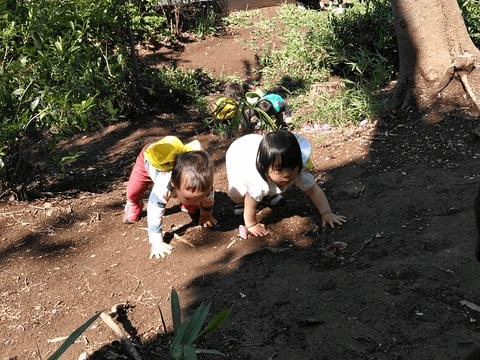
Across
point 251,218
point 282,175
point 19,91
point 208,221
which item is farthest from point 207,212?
point 19,91

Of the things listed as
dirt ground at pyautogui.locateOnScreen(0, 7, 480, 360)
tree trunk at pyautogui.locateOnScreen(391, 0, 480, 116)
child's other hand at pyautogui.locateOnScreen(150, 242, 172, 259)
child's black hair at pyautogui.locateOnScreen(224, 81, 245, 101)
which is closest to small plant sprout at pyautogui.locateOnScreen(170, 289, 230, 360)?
dirt ground at pyautogui.locateOnScreen(0, 7, 480, 360)

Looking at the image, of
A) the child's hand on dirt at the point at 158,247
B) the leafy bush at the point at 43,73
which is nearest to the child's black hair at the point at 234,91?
the leafy bush at the point at 43,73

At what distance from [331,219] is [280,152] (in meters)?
0.69

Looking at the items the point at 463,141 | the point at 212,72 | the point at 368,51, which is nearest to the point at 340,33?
the point at 368,51

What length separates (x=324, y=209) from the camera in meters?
4.03

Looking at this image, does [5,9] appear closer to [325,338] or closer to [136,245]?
[136,245]

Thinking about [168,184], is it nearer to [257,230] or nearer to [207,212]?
[207,212]

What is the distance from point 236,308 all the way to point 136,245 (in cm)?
125

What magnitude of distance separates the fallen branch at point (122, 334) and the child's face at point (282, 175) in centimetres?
133

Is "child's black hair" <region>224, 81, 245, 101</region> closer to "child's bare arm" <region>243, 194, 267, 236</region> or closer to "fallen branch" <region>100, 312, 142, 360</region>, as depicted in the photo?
"child's bare arm" <region>243, 194, 267, 236</region>

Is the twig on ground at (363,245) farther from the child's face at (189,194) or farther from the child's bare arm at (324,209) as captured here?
the child's face at (189,194)

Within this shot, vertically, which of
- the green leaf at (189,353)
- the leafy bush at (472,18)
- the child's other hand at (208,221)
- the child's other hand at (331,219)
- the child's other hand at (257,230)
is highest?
the leafy bush at (472,18)

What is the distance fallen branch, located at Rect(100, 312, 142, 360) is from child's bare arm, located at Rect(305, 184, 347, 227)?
162cm

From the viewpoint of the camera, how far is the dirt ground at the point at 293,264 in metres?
2.87
